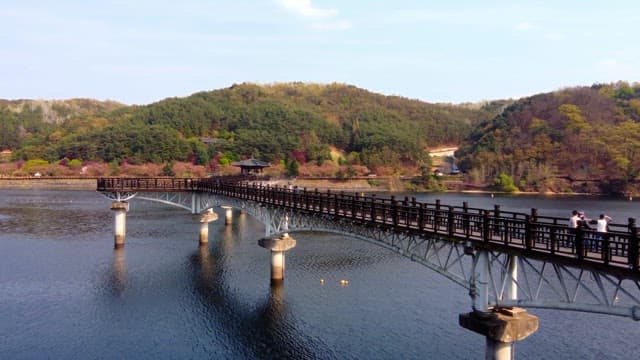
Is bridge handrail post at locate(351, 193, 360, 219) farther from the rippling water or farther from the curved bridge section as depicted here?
the rippling water

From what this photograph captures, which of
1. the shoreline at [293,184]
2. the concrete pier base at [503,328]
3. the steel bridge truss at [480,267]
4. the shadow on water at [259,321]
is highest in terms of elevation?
the steel bridge truss at [480,267]

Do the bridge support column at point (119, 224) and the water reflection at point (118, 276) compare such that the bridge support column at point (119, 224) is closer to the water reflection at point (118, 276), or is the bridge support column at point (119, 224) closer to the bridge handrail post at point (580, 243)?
the water reflection at point (118, 276)

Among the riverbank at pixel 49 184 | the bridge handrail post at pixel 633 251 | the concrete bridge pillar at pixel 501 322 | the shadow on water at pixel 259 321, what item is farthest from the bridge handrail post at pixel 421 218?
the riverbank at pixel 49 184

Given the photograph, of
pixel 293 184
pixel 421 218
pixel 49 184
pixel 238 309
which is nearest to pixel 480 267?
pixel 421 218

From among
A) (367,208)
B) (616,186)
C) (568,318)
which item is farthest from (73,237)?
(616,186)

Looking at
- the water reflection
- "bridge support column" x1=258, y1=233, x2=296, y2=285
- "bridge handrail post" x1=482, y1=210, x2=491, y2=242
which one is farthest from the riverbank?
"bridge handrail post" x1=482, y1=210, x2=491, y2=242

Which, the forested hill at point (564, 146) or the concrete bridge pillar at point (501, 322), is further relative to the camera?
the forested hill at point (564, 146)
